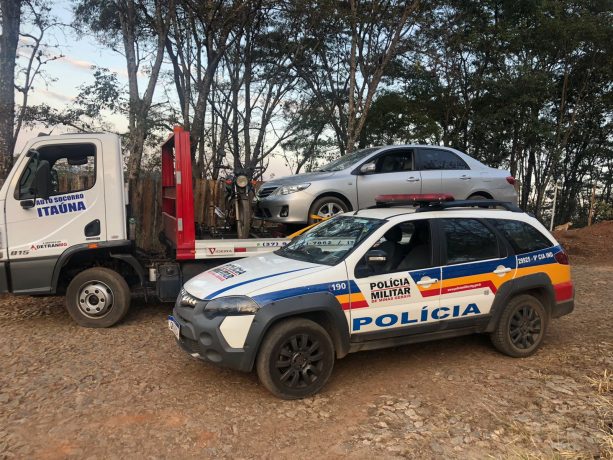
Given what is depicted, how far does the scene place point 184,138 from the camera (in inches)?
235

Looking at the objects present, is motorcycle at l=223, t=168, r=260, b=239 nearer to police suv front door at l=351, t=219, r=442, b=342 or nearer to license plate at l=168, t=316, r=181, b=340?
license plate at l=168, t=316, r=181, b=340

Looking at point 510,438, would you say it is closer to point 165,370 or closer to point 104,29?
point 165,370

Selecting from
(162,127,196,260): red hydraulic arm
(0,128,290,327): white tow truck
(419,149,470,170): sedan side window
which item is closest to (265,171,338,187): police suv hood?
(0,128,290,327): white tow truck

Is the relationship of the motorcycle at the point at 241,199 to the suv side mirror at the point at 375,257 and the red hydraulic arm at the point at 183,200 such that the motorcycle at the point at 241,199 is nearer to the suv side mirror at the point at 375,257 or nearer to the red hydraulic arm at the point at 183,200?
the red hydraulic arm at the point at 183,200

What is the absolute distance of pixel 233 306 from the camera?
3.98 m

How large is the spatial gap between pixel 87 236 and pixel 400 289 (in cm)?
390

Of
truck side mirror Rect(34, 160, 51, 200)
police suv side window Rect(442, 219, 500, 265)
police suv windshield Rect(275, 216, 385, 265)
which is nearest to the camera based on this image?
police suv windshield Rect(275, 216, 385, 265)

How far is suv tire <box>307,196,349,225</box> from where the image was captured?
7.07 metres

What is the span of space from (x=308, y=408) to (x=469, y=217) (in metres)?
A: 2.54

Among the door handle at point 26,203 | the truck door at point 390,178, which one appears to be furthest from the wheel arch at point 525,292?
the door handle at point 26,203

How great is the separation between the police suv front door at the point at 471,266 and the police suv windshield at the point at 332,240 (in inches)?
30.5

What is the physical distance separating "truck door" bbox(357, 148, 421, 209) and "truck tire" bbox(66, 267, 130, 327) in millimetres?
3627

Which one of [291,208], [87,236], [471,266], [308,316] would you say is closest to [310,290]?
[308,316]

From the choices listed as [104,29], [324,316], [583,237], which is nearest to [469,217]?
[324,316]
